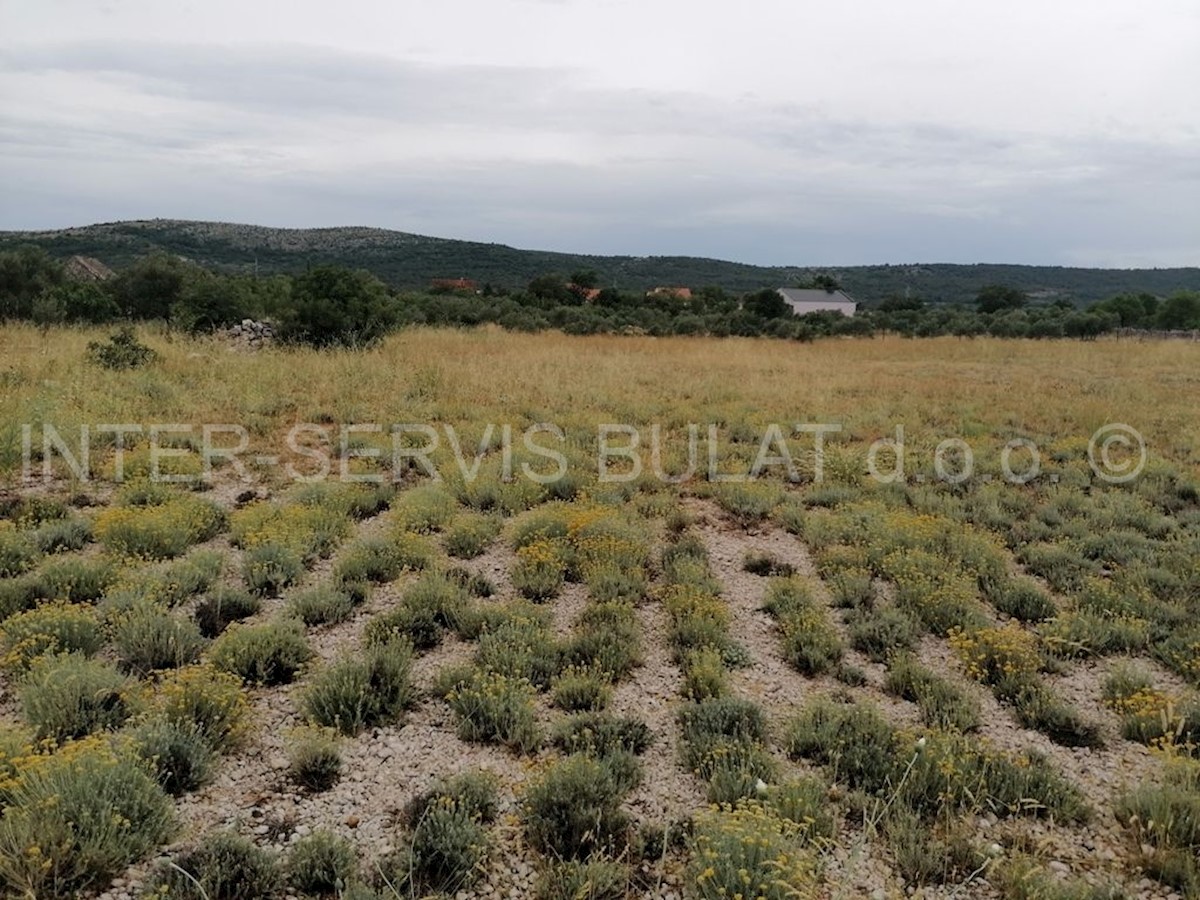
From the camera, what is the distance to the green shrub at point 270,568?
555cm

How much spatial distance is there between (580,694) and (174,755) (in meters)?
2.08

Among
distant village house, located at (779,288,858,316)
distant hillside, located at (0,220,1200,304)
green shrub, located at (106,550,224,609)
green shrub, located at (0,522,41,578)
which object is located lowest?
green shrub, located at (106,550,224,609)

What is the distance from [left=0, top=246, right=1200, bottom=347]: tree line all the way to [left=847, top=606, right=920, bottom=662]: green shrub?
44.3 feet

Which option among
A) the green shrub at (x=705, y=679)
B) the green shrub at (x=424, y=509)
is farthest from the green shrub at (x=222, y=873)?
the green shrub at (x=424, y=509)

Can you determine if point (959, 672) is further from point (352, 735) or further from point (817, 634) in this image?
point (352, 735)

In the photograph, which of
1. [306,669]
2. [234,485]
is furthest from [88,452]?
[306,669]

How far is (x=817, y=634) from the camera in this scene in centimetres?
513

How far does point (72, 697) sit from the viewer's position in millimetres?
3824

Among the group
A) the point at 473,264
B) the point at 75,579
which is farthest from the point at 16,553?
the point at 473,264

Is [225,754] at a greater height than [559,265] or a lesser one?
lesser

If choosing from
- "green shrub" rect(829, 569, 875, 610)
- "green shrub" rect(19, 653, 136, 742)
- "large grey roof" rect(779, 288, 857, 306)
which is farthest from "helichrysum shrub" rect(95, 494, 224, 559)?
"large grey roof" rect(779, 288, 857, 306)

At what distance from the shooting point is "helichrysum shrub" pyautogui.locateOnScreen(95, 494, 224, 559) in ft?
19.5

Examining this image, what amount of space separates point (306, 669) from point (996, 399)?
13.7 m

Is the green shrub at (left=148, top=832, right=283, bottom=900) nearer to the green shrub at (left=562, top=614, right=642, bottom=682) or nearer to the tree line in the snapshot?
the green shrub at (left=562, top=614, right=642, bottom=682)
